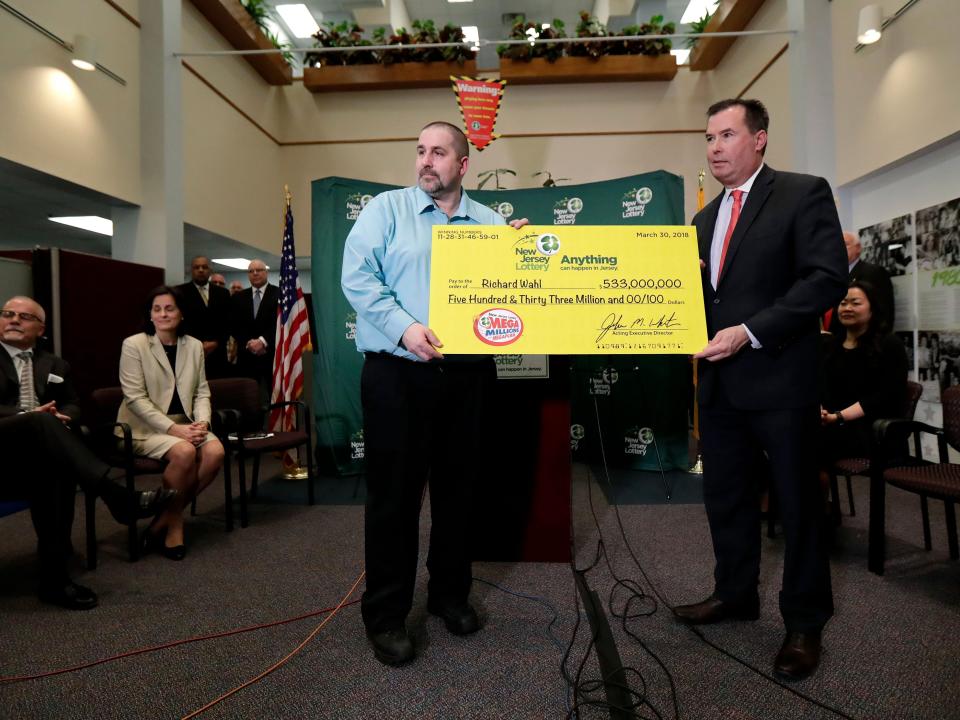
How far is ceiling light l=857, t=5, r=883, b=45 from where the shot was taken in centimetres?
455

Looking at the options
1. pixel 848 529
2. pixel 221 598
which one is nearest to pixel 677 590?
pixel 848 529

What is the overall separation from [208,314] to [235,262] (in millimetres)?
4656

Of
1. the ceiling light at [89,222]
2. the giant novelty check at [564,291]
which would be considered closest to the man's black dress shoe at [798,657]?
the giant novelty check at [564,291]

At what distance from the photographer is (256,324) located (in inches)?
218

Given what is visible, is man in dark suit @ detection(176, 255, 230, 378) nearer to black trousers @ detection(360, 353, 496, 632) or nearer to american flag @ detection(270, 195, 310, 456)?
american flag @ detection(270, 195, 310, 456)

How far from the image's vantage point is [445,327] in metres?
1.66

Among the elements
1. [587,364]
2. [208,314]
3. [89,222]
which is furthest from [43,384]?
[89,222]

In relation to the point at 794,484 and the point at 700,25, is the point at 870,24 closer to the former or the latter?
the point at 700,25

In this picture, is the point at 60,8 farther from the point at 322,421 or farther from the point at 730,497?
the point at 730,497

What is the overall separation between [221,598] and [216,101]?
589 centimetres

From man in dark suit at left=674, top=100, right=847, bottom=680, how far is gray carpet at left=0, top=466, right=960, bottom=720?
244mm

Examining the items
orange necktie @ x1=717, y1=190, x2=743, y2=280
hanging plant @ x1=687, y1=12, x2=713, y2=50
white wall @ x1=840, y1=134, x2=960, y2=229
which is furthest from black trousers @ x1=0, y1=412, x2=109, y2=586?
hanging plant @ x1=687, y1=12, x2=713, y2=50

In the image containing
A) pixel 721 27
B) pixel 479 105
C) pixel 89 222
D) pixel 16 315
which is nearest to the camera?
pixel 16 315

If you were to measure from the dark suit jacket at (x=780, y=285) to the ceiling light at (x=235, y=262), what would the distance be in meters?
8.14
